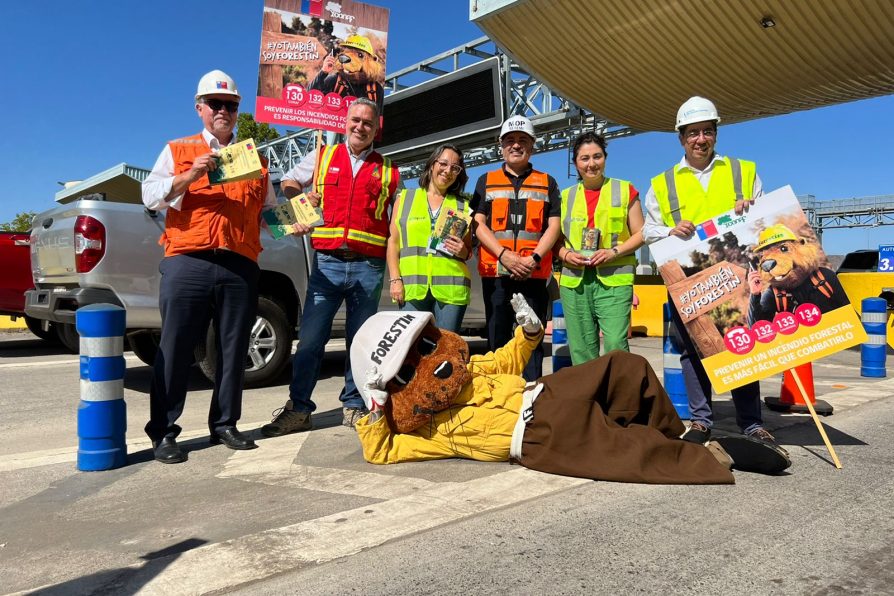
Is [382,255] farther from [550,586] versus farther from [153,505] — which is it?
[550,586]

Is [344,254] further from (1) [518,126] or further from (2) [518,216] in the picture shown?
(1) [518,126]

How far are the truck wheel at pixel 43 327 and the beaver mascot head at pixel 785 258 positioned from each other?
8.40 metres

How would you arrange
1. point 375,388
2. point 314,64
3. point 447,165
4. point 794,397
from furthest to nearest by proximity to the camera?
point 314,64
point 794,397
point 447,165
point 375,388

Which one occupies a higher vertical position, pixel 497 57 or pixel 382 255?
pixel 497 57

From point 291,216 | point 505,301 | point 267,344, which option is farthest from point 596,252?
point 267,344

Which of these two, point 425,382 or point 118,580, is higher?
point 425,382

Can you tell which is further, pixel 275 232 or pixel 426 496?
pixel 275 232

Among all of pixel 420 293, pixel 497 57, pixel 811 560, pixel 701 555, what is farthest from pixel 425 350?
pixel 497 57

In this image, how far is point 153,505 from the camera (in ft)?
9.19

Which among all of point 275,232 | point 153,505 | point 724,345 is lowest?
point 153,505

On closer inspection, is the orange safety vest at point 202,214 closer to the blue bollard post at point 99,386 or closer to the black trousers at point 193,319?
the black trousers at point 193,319

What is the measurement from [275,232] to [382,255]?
28.5 inches

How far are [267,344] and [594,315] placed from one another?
3.27 metres

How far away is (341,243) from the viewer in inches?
162
